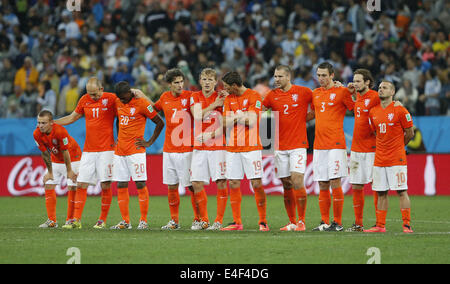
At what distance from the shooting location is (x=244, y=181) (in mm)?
19734

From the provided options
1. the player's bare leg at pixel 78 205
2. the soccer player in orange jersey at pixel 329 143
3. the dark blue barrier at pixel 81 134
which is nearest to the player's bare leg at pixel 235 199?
the soccer player in orange jersey at pixel 329 143

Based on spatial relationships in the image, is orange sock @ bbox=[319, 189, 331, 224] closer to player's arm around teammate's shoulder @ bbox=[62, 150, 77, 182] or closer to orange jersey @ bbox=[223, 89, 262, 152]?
orange jersey @ bbox=[223, 89, 262, 152]

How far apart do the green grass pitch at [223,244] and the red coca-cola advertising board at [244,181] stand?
534 cm

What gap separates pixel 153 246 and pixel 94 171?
306cm

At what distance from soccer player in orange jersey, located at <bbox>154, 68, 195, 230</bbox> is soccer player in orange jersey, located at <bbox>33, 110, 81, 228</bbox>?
1604 mm

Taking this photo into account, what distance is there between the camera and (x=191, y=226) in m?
12.3

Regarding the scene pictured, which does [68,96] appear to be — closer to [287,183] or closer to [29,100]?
[29,100]

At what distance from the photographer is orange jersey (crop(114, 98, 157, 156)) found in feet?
39.0

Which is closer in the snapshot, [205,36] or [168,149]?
[168,149]

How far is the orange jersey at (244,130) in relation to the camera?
449 inches

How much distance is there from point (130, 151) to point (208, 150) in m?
1.24

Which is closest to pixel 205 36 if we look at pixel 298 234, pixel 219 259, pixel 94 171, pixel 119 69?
pixel 119 69
